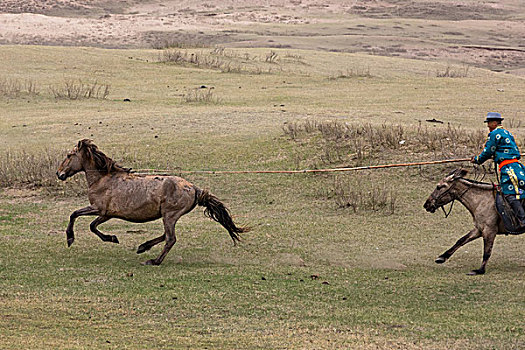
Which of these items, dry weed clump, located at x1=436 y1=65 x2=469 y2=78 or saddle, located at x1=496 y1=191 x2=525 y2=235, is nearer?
saddle, located at x1=496 y1=191 x2=525 y2=235

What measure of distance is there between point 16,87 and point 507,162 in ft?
55.6

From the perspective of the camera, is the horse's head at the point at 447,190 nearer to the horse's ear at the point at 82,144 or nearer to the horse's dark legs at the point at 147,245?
the horse's dark legs at the point at 147,245

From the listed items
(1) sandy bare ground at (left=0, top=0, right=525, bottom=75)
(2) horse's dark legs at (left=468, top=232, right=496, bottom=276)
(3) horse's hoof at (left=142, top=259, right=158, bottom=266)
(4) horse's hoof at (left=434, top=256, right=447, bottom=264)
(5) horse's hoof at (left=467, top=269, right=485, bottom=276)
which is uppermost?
(2) horse's dark legs at (left=468, top=232, right=496, bottom=276)

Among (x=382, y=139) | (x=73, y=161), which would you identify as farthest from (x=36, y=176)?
(x=382, y=139)

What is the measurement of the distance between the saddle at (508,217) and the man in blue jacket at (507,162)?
0.06 m

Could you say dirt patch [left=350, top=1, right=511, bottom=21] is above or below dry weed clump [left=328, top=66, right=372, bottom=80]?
above

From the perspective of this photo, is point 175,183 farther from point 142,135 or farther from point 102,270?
point 142,135

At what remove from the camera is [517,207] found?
8.23 meters

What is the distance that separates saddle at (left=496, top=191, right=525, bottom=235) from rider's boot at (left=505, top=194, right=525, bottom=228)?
4 centimetres

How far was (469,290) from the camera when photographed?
25.0 ft

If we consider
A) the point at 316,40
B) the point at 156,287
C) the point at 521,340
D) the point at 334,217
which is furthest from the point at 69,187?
the point at 316,40

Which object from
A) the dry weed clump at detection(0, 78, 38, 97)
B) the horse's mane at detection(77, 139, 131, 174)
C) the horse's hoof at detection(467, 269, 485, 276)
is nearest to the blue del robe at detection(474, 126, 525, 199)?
the horse's hoof at detection(467, 269, 485, 276)

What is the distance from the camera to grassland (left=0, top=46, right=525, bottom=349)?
6273 millimetres

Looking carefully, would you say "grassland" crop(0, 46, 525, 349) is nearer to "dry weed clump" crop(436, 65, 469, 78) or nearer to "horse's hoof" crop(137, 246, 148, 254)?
"horse's hoof" crop(137, 246, 148, 254)
